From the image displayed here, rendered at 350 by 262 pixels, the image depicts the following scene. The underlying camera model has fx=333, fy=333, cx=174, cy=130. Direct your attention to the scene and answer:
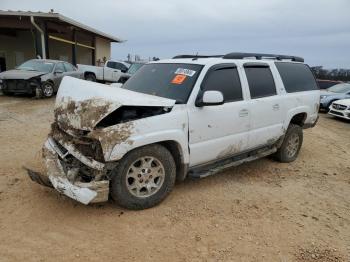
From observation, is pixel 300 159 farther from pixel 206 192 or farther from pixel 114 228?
pixel 114 228

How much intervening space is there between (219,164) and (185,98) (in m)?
1.19

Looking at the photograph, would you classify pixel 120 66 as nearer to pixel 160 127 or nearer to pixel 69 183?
pixel 160 127

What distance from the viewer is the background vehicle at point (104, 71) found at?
19181 mm

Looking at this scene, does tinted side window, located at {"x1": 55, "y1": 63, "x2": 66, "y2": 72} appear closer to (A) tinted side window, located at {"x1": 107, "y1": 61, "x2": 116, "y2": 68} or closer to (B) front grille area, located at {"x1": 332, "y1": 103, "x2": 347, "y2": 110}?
(A) tinted side window, located at {"x1": 107, "y1": 61, "x2": 116, "y2": 68}

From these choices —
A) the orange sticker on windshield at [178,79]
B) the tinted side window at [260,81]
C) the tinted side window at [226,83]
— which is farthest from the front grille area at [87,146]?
the tinted side window at [260,81]

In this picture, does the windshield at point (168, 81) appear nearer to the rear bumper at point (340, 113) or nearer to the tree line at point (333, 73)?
the rear bumper at point (340, 113)

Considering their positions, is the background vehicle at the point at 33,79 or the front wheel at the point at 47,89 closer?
the background vehicle at the point at 33,79

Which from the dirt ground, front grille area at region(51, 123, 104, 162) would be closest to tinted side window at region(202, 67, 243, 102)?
the dirt ground

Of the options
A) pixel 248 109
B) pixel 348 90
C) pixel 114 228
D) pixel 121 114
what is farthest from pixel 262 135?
pixel 348 90

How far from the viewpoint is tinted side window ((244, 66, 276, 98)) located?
5176mm

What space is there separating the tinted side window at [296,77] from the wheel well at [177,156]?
2.73 meters

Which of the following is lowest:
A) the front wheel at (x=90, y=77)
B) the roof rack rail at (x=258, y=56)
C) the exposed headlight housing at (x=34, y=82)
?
the front wheel at (x=90, y=77)

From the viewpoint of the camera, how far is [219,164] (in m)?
4.86

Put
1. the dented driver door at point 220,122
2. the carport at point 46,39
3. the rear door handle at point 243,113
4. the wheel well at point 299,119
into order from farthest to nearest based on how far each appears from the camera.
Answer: the carport at point 46,39, the wheel well at point 299,119, the rear door handle at point 243,113, the dented driver door at point 220,122
